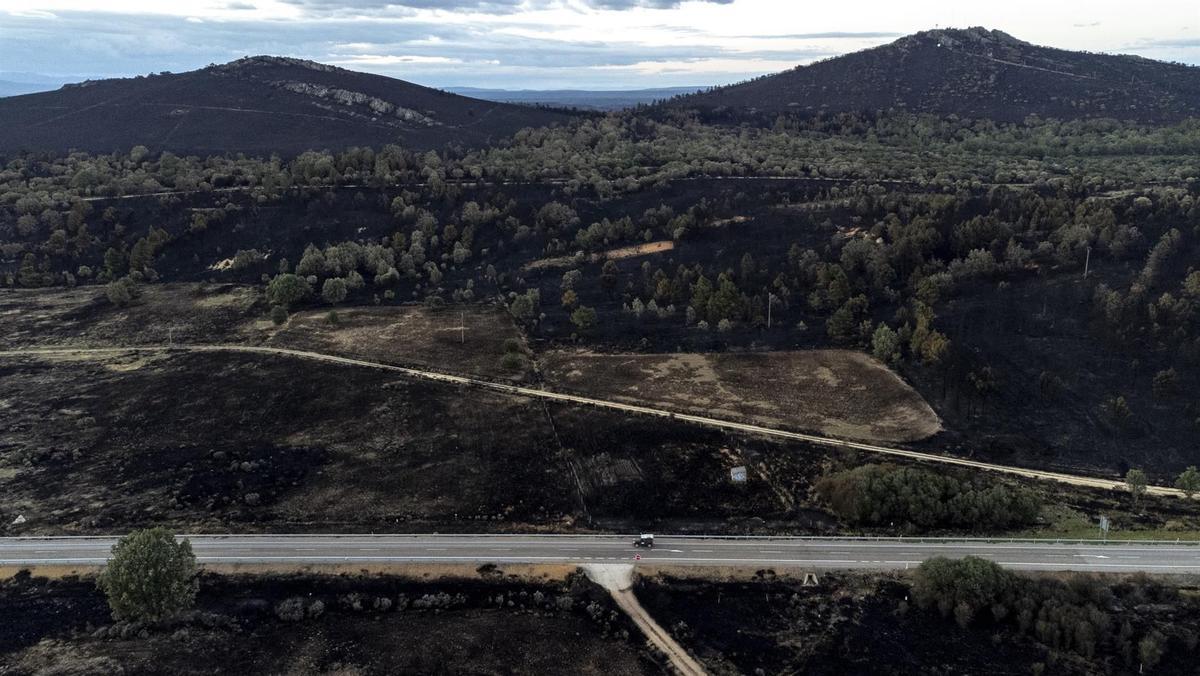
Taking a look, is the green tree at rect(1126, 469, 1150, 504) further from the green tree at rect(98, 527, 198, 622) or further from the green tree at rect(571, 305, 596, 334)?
the green tree at rect(98, 527, 198, 622)

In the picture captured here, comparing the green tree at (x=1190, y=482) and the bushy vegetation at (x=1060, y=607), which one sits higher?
the green tree at (x=1190, y=482)

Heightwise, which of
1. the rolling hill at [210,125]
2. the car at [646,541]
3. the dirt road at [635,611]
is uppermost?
the rolling hill at [210,125]

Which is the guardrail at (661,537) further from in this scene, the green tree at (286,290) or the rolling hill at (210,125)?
the rolling hill at (210,125)

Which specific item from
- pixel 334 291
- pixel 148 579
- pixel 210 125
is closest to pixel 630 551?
pixel 148 579

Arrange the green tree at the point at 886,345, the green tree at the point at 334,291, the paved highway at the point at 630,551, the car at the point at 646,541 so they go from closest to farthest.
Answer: the paved highway at the point at 630,551
the car at the point at 646,541
the green tree at the point at 886,345
the green tree at the point at 334,291

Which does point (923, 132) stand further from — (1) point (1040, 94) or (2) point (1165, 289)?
(2) point (1165, 289)

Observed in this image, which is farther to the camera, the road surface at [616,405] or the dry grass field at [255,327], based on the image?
the dry grass field at [255,327]

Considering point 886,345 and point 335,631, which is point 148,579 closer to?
point 335,631

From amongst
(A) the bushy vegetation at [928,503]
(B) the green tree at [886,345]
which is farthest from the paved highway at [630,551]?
(B) the green tree at [886,345]
